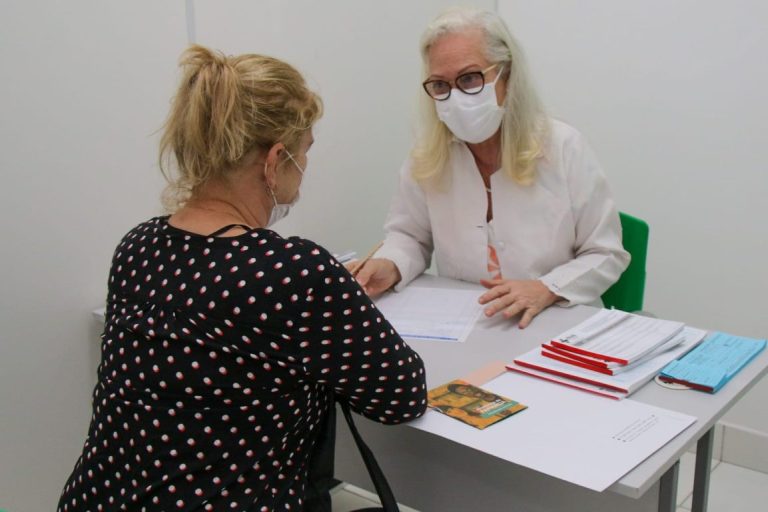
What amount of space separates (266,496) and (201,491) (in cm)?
9

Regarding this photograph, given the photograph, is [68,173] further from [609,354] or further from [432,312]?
[609,354]

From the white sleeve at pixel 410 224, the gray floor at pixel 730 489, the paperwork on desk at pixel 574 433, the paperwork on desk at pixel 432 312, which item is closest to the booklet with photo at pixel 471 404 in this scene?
the paperwork on desk at pixel 574 433

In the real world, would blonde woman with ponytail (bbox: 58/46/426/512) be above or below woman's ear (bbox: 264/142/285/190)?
below

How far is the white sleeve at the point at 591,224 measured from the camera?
5.96 ft

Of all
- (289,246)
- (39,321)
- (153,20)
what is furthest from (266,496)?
(153,20)

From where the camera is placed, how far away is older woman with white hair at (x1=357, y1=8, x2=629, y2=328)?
180cm

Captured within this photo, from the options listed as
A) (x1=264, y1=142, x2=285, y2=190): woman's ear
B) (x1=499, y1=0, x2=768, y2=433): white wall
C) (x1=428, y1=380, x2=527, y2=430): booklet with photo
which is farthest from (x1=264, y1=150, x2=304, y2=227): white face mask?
(x1=499, y1=0, x2=768, y2=433): white wall

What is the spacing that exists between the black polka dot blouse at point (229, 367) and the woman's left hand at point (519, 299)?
0.56 meters

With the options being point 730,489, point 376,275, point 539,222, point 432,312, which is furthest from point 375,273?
point 730,489

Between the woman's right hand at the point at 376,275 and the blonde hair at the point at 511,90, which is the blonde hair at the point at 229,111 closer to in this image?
the woman's right hand at the point at 376,275

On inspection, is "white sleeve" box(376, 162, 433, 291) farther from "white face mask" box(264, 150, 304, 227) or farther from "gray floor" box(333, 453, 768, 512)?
"gray floor" box(333, 453, 768, 512)

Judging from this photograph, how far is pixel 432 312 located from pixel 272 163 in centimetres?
68

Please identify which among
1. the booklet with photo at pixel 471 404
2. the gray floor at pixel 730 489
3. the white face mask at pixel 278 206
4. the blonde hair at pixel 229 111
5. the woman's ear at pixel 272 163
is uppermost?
the blonde hair at pixel 229 111

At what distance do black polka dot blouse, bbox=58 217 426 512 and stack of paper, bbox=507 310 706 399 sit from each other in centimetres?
36
